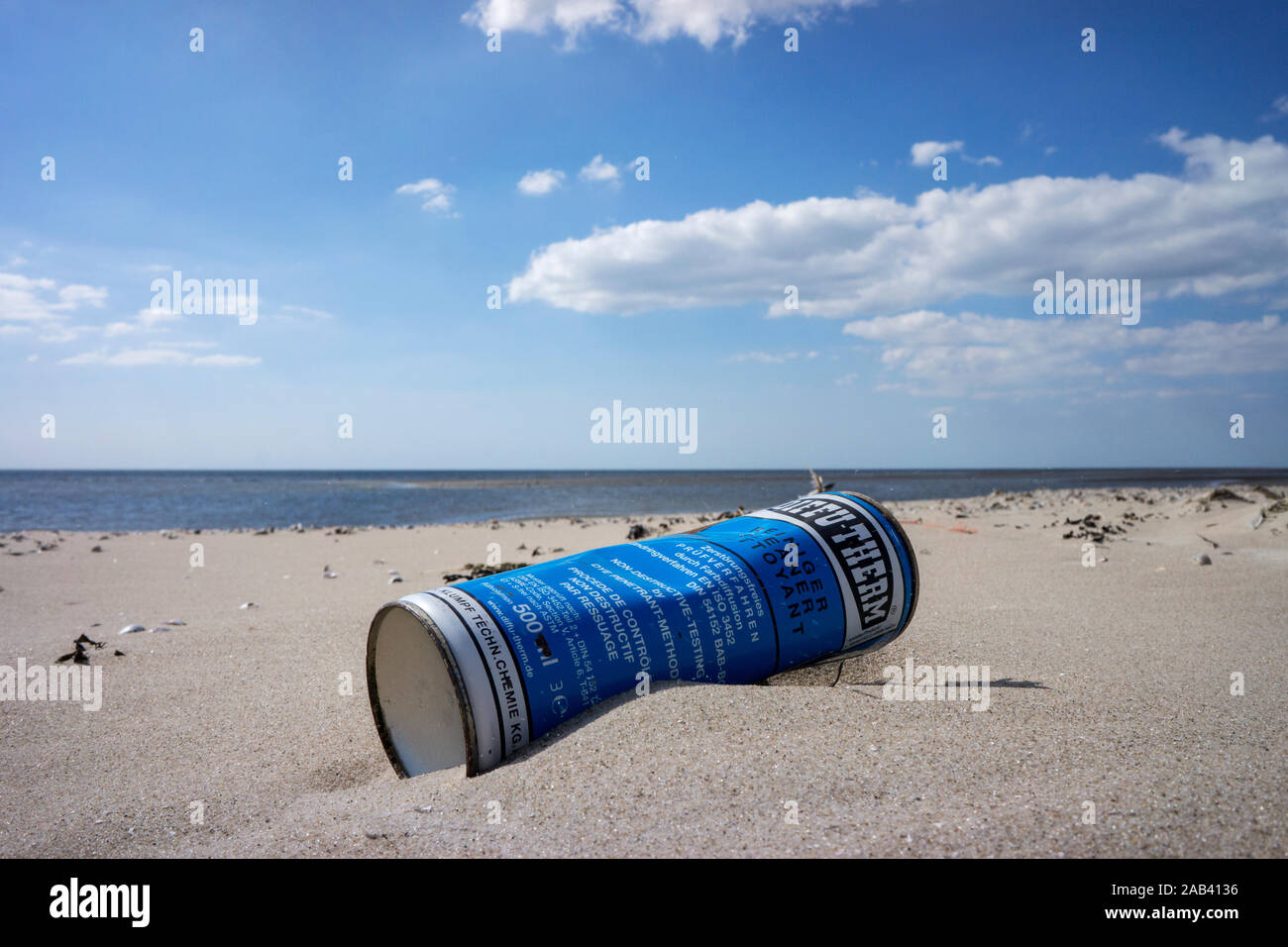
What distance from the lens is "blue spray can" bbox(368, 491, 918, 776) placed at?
250 centimetres

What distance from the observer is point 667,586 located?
113 inches

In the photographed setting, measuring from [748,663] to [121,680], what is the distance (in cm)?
340

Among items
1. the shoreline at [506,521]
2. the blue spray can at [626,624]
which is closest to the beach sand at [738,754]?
the blue spray can at [626,624]

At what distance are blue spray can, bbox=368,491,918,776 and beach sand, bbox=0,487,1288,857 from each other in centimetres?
14

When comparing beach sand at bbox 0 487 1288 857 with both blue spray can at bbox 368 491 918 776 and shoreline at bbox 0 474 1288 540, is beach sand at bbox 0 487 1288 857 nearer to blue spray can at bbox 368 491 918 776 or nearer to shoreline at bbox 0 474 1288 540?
blue spray can at bbox 368 491 918 776

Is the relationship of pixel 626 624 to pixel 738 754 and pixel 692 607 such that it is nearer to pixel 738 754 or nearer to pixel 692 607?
pixel 692 607

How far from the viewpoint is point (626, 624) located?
2717mm

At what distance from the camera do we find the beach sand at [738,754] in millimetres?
1947

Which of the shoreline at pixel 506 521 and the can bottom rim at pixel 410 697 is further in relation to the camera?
the shoreline at pixel 506 521

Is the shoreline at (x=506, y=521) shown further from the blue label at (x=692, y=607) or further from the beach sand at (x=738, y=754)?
the blue label at (x=692, y=607)

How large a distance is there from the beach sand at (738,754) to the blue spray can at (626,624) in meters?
0.14

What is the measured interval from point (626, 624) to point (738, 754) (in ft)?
2.01

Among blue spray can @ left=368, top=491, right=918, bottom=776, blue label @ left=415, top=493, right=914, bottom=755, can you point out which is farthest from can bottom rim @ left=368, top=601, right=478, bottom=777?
blue label @ left=415, top=493, right=914, bottom=755
